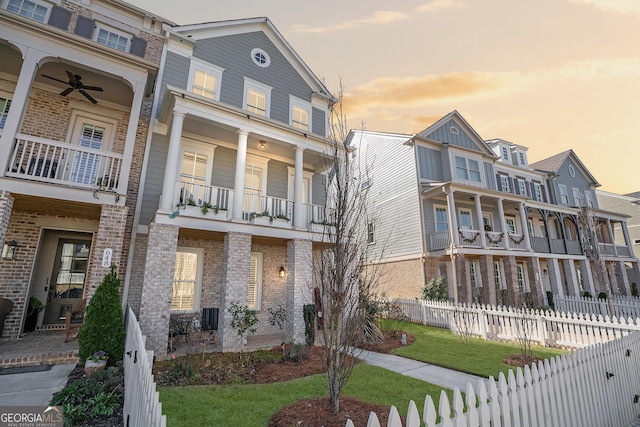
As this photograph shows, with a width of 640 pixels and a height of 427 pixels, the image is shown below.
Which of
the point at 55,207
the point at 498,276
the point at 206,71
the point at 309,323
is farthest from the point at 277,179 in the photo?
the point at 498,276

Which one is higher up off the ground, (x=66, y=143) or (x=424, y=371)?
(x=66, y=143)

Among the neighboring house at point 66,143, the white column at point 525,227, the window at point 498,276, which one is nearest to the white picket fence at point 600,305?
the window at point 498,276

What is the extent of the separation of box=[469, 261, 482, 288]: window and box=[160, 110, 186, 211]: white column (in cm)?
1733

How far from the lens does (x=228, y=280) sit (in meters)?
8.44

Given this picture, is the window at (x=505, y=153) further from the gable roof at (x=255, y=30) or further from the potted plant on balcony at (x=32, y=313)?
the potted plant on balcony at (x=32, y=313)

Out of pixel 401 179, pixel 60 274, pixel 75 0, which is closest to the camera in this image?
pixel 60 274

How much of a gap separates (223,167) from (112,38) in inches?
231

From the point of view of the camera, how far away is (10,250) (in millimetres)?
7766

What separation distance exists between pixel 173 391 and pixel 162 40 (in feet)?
39.0

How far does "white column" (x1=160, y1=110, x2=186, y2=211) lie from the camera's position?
26.7ft

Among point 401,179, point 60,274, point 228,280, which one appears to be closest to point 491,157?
point 401,179

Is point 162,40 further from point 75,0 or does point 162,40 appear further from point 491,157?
point 491,157

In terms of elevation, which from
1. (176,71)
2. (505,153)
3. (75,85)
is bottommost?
(75,85)

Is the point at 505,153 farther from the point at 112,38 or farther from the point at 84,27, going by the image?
the point at 84,27
